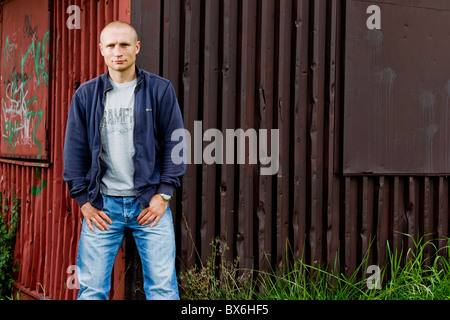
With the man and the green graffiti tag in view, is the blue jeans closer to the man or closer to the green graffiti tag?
the man

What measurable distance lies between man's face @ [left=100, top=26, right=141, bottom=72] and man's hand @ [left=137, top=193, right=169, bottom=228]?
0.93 meters

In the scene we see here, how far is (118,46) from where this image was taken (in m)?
3.75

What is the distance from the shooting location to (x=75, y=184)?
12.5 feet

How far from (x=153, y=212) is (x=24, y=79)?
3516 millimetres

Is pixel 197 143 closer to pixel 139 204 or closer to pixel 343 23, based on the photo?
pixel 139 204

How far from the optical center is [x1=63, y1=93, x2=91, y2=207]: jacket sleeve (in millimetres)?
3795

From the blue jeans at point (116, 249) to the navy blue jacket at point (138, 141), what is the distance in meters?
0.12

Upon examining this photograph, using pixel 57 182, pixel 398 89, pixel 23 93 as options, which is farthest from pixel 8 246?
pixel 398 89

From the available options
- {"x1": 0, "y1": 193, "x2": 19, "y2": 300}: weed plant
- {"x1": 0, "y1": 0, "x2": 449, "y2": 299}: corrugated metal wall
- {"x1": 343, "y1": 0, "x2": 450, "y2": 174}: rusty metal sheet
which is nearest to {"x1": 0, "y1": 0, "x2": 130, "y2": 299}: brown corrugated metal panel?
{"x1": 0, "y1": 0, "x2": 449, "y2": 299}: corrugated metal wall

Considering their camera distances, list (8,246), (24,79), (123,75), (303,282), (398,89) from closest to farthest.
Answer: (123,75)
(303,282)
(398,89)
(24,79)
(8,246)

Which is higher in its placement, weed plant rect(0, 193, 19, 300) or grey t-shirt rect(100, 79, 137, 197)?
grey t-shirt rect(100, 79, 137, 197)

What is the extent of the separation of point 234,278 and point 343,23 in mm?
2642

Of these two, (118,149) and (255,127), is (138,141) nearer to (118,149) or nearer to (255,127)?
(118,149)
